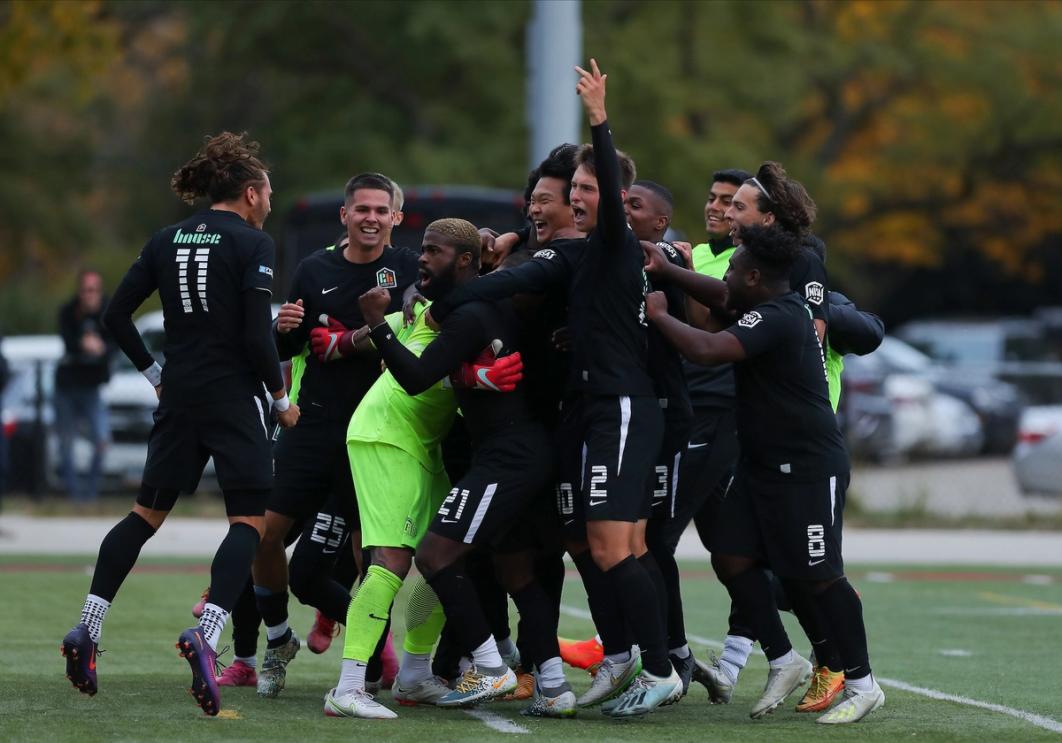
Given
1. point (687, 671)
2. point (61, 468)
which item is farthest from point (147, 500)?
point (61, 468)

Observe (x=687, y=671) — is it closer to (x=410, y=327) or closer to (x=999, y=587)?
(x=410, y=327)

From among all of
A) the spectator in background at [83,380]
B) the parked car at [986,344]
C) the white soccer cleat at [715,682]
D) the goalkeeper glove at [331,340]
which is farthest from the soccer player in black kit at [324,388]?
the parked car at [986,344]

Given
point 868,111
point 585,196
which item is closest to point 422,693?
point 585,196

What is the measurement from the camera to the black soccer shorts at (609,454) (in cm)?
721

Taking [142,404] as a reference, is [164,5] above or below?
above

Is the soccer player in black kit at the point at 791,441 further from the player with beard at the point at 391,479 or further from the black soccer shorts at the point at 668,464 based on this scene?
the player with beard at the point at 391,479

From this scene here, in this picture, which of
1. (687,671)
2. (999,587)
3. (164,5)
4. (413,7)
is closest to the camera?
(687,671)

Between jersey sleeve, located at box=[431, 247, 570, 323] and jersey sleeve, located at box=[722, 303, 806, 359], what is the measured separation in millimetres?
718

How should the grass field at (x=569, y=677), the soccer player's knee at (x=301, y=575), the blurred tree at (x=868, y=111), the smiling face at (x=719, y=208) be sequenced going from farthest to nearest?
the blurred tree at (x=868, y=111) → the smiling face at (x=719, y=208) → the soccer player's knee at (x=301, y=575) → the grass field at (x=569, y=677)

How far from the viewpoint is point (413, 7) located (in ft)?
99.0

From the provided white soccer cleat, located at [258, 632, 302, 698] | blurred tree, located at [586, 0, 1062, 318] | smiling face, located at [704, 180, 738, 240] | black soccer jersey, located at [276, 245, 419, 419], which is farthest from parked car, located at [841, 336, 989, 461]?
white soccer cleat, located at [258, 632, 302, 698]

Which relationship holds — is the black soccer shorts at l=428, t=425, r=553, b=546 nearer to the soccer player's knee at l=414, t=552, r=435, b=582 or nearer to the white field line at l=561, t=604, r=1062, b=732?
the soccer player's knee at l=414, t=552, r=435, b=582

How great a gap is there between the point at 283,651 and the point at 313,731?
4.13 ft

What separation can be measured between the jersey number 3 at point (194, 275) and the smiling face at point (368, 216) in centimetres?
84
